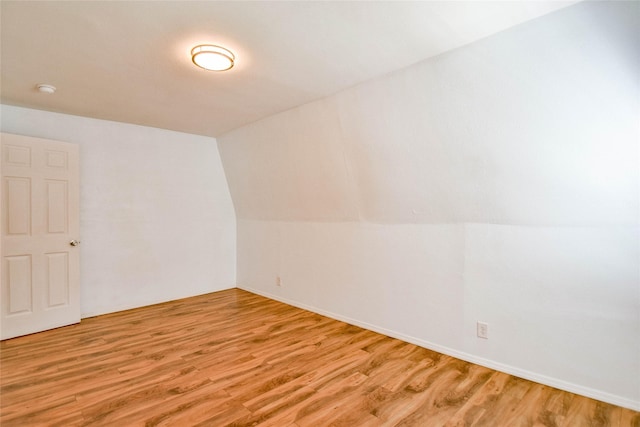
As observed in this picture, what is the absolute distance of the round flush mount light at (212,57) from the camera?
2105 mm

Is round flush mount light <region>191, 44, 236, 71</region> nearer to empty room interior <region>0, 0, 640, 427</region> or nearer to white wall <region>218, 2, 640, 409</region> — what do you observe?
empty room interior <region>0, 0, 640, 427</region>

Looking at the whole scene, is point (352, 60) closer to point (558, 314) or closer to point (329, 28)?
point (329, 28)

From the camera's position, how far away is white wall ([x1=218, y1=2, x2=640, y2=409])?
6.02 feet

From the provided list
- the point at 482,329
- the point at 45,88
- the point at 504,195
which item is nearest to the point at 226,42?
the point at 45,88

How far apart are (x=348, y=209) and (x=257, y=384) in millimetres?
1947

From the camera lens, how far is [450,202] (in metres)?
2.67

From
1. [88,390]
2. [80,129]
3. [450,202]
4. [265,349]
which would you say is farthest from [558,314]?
[80,129]

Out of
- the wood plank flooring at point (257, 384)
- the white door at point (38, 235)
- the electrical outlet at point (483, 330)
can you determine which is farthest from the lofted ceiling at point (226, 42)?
the wood plank flooring at point (257, 384)

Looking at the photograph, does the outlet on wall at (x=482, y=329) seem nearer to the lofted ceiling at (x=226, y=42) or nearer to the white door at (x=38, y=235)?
the lofted ceiling at (x=226, y=42)

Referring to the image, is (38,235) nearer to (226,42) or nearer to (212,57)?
(212,57)

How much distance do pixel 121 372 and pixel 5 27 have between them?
249cm

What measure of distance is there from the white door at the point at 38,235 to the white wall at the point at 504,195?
7.96ft

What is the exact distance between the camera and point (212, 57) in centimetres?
217

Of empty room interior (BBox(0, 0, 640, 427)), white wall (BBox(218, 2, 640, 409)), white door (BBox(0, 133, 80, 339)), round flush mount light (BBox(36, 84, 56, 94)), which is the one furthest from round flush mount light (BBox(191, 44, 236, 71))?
white door (BBox(0, 133, 80, 339))
